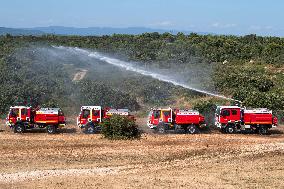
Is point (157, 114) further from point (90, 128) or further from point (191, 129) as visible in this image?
point (90, 128)

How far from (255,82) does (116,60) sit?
72.8 feet

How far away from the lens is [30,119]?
36656 mm

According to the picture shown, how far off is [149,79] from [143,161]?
94.5 ft

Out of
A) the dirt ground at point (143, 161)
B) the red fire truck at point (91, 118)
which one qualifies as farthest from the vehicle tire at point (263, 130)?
the red fire truck at point (91, 118)

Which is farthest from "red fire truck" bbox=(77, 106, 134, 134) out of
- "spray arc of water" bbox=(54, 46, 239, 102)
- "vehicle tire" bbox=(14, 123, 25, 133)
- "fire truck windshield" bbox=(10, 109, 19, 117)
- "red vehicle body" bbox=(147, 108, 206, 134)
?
"spray arc of water" bbox=(54, 46, 239, 102)

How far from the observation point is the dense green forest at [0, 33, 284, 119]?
157 feet

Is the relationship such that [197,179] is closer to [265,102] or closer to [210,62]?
[265,102]

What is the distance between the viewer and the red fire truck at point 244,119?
121ft

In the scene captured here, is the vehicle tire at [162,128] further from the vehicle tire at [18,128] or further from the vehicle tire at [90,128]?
the vehicle tire at [18,128]

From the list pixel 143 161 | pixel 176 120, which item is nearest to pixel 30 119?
pixel 176 120

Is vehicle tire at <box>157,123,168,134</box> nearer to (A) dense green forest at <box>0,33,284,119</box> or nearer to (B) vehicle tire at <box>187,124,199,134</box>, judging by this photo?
(B) vehicle tire at <box>187,124,199,134</box>

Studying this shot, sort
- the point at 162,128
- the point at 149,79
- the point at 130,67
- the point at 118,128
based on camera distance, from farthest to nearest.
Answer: the point at 130,67 → the point at 149,79 → the point at 162,128 → the point at 118,128

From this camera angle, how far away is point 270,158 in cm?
2878

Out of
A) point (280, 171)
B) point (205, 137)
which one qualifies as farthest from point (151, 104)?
point (280, 171)
